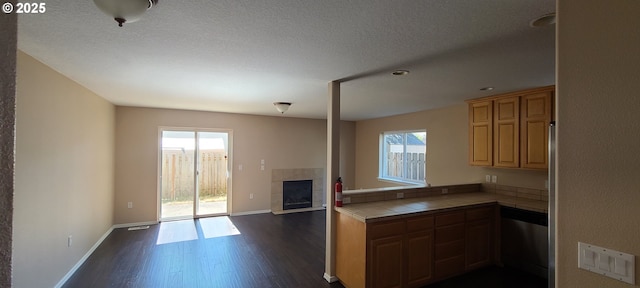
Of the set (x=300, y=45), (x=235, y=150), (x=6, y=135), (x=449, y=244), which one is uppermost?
(x=300, y=45)

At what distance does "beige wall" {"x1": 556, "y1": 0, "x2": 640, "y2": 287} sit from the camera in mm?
936

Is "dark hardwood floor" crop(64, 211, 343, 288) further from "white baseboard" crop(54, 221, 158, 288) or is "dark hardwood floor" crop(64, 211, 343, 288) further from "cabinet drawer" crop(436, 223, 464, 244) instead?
"cabinet drawer" crop(436, 223, 464, 244)

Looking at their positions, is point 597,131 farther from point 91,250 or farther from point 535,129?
point 91,250

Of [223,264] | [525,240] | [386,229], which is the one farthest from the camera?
[223,264]

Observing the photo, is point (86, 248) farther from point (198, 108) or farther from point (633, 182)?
point (633, 182)

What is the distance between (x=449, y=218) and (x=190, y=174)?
5031 mm

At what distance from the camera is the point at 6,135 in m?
0.46

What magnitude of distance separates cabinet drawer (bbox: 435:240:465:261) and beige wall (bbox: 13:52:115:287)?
3.93 m

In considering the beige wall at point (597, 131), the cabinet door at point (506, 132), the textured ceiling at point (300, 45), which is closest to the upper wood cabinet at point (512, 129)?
the cabinet door at point (506, 132)

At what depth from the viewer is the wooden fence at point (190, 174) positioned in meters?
5.53

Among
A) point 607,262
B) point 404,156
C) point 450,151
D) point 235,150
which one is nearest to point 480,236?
point 450,151

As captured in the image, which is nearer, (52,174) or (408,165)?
(52,174)

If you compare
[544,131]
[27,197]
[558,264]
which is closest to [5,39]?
[558,264]

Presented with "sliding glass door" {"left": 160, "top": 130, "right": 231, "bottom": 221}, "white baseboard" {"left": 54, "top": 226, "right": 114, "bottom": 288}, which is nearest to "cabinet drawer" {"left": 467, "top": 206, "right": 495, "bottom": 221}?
"white baseboard" {"left": 54, "top": 226, "right": 114, "bottom": 288}
